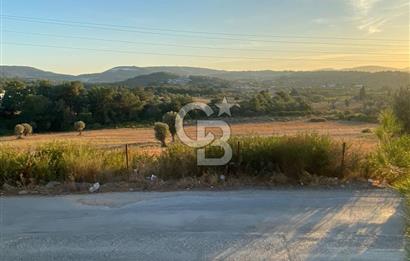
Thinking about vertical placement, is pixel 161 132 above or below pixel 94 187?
below

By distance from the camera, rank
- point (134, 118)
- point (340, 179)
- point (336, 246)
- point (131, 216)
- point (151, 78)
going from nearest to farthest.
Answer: point (336, 246)
point (131, 216)
point (340, 179)
point (134, 118)
point (151, 78)

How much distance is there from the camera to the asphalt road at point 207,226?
5.22 meters

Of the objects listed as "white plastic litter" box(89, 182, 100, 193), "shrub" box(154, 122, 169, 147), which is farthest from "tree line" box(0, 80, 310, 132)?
"white plastic litter" box(89, 182, 100, 193)

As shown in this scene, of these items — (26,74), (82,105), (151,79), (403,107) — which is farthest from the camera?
(151,79)

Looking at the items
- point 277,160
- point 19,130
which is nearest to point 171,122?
point 19,130

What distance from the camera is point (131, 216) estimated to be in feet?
22.0

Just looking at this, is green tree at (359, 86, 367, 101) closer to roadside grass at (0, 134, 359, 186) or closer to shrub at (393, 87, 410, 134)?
shrub at (393, 87, 410, 134)

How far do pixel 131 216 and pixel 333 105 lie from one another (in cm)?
8868

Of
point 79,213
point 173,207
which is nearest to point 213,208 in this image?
point 173,207

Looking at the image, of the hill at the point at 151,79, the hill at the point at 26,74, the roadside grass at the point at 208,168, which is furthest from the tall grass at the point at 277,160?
the hill at the point at 151,79

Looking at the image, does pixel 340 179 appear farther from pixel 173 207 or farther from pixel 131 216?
pixel 131 216

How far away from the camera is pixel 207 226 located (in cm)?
620

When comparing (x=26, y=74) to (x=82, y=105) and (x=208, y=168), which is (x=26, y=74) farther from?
(x=208, y=168)

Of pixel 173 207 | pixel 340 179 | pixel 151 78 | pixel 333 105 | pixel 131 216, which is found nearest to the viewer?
pixel 131 216
